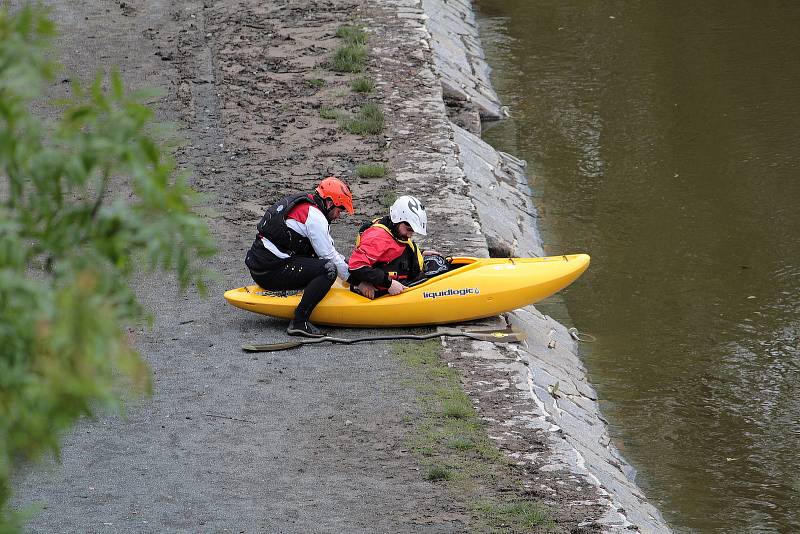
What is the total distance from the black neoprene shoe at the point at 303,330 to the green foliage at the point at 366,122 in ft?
17.2

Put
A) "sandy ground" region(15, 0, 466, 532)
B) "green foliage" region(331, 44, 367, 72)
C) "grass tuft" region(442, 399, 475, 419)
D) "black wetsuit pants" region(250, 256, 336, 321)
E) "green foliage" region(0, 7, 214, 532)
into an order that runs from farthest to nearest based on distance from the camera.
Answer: "green foliage" region(331, 44, 367, 72) < "black wetsuit pants" region(250, 256, 336, 321) < "grass tuft" region(442, 399, 475, 419) < "sandy ground" region(15, 0, 466, 532) < "green foliage" region(0, 7, 214, 532)

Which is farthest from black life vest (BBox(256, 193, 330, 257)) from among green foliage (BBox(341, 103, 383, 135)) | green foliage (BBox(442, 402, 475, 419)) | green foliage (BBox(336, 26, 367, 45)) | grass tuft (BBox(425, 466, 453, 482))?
green foliage (BBox(336, 26, 367, 45))

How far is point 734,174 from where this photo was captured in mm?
16172

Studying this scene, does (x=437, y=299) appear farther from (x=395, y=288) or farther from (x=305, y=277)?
(x=305, y=277)

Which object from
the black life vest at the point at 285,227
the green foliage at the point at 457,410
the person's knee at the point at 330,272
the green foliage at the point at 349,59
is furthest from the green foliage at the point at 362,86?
the green foliage at the point at 457,410

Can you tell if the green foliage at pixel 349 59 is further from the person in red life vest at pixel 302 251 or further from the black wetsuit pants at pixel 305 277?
the black wetsuit pants at pixel 305 277

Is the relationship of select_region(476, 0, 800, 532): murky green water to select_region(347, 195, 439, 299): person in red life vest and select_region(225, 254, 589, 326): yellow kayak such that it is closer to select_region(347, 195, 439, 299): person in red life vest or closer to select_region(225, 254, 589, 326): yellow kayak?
select_region(225, 254, 589, 326): yellow kayak

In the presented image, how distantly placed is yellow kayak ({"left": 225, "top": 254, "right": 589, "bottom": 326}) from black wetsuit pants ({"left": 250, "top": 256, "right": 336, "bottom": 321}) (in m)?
0.11

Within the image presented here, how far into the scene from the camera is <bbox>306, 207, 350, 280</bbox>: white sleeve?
1012 cm

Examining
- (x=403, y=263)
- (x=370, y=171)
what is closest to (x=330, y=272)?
(x=403, y=263)

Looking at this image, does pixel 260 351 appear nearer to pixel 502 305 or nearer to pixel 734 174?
pixel 502 305

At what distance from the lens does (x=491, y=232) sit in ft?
43.1

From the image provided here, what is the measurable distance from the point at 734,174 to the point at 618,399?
6.06 meters

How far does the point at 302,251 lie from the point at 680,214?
647cm
